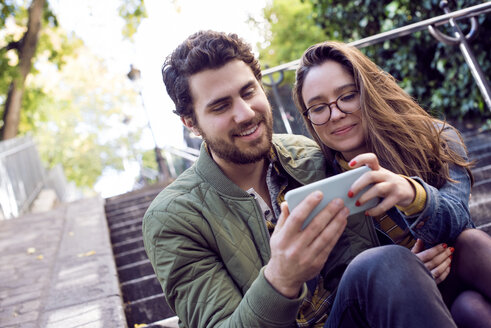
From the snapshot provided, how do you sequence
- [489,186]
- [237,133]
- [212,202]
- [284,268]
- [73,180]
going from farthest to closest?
[73,180] < [489,186] < [237,133] < [212,202] < [284,268]

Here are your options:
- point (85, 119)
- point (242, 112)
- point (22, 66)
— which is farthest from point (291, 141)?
point (85, 119)

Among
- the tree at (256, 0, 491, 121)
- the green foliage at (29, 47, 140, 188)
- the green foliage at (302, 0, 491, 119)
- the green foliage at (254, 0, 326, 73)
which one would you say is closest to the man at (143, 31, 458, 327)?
the tree at (256, 0, 491, 121)

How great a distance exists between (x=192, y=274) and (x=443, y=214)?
41.0 inches

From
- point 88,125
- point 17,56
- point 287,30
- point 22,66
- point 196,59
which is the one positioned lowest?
point 88,125

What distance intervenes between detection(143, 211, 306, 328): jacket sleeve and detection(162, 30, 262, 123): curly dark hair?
688 mm

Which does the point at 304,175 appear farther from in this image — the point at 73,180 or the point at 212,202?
the point at 73,180

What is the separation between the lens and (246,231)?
2.00m

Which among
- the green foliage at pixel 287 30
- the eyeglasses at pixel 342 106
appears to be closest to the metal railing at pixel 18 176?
the green foliage at pixel 287 30

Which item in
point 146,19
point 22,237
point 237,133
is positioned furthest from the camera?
point 146,19

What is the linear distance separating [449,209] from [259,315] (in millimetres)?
924

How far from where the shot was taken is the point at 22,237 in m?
6.08

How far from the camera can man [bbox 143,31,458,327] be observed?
142 centimetres

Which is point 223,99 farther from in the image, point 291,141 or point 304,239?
point 304,239

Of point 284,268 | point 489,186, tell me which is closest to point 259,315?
point 284,268
